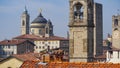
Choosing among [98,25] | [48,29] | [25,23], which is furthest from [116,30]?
[25,23]

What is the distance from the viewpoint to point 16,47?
332 feet

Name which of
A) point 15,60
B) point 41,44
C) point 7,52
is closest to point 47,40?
point 41,44

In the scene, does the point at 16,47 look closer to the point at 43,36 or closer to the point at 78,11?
the point at 43,36

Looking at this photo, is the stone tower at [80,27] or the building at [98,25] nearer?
the stone tower at [80,27]

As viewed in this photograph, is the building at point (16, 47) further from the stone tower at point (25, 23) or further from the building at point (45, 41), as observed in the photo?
the stone tower at point (25, 23)

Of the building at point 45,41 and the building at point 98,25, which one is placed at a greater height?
the building at point 98,25

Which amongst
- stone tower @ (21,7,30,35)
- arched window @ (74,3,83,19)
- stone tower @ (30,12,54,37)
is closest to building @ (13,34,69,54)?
stone tower @ (30,12,54,37)

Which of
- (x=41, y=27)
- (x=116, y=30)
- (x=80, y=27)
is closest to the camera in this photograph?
(x=80, y=27)

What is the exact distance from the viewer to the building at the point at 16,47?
99.7 meters

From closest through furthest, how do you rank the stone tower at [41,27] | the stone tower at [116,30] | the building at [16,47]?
the building at [16,47], the stone tower at [116,30], the stone tower at [41,27]

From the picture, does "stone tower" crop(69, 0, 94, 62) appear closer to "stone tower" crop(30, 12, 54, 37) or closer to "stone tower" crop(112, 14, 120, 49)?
"stone tower" crop(112, 14, 120, 49)

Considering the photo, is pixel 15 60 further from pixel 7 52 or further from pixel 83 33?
pixel 7 52

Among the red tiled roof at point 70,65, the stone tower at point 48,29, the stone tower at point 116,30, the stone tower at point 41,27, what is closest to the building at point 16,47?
the stone tower at point 48,29

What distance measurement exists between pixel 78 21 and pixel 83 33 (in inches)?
47.1
